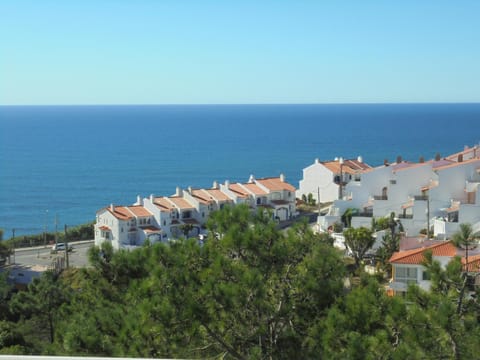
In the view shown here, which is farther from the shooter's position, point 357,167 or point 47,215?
point 47,215

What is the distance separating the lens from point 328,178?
136ft

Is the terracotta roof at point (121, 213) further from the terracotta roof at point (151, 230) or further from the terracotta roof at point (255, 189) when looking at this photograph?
the terracotta roof at point (255, 189)

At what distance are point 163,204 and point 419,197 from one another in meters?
13.7

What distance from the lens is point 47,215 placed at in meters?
61.2

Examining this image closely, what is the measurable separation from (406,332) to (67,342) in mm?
3812

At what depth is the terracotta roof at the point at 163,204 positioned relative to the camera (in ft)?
118

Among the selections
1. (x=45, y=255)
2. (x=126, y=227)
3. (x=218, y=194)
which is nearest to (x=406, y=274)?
(x=126, y=227)

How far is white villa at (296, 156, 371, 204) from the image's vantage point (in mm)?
41125

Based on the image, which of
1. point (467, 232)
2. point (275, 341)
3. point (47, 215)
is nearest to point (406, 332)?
point (275, 341)

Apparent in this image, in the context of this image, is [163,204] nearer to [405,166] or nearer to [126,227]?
[126,227]

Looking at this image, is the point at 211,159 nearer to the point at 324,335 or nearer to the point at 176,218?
the point at 176,218

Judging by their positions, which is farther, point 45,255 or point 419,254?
A: point 45,255

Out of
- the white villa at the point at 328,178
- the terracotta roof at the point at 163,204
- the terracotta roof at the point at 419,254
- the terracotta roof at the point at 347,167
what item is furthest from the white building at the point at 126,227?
the terracotta roof at the point at 419,254

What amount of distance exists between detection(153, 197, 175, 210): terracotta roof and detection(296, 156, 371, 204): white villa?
9493 millimetres
